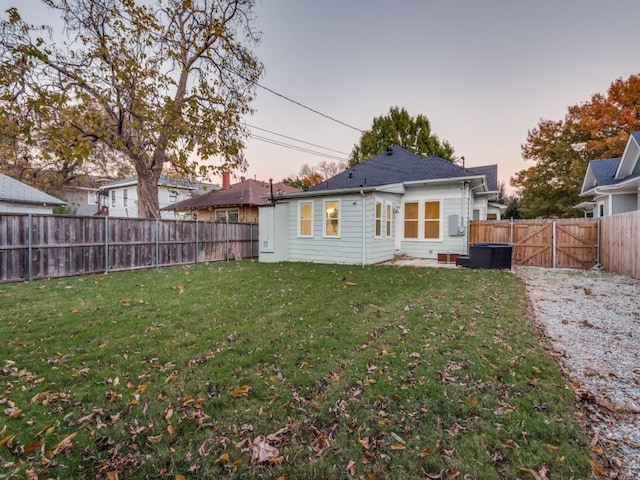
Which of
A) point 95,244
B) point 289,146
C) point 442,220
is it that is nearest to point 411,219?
point 442,220

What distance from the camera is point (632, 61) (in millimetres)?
14742

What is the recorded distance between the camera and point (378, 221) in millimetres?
11133

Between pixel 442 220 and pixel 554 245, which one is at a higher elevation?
pixel 442 220

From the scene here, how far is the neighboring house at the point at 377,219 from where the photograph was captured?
1069 cm

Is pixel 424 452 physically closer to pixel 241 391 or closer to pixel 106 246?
pixel 241 391

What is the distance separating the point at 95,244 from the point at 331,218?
7510 mm

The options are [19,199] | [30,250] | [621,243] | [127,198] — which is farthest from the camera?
[127,198]

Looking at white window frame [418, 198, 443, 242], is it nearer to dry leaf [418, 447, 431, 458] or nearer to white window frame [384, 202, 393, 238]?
white window frame [384, 202, 393, 238]

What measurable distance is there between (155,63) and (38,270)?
21.8 ft

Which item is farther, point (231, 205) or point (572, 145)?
point (572, 145)

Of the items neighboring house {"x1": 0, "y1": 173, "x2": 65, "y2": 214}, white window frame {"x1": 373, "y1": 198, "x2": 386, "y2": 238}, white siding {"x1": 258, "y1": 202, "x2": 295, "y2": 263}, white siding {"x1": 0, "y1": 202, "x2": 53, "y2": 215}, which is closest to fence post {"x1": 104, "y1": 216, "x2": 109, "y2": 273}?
white siding {"x1": 258, "y1": 202, "x2": 295, "y2": 263}

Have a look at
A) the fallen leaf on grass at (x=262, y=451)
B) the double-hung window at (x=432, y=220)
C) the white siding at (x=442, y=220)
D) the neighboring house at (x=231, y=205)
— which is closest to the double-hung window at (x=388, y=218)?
the white siding at (x=442, y=220)

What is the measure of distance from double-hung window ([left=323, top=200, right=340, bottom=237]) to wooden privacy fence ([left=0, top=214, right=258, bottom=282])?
4.94m

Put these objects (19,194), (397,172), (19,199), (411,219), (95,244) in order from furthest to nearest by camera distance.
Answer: (19,194) → (19,199) → (397,172) → (411,219) → (95,244)
